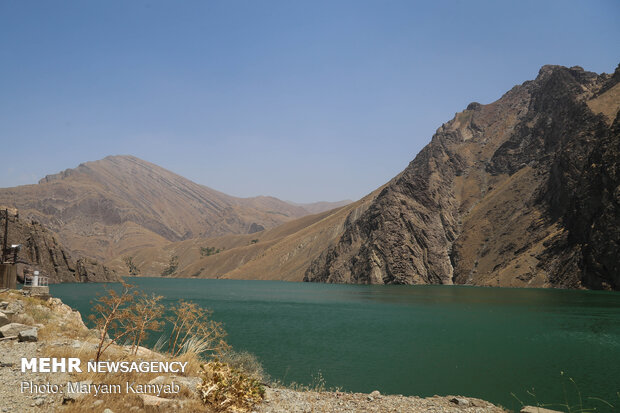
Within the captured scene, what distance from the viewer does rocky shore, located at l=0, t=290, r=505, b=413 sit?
7113 mm

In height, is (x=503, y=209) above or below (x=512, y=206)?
below

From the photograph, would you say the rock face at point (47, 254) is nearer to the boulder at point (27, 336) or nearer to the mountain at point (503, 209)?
the mountain at point (503, 209)

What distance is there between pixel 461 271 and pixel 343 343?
93742 millimetres

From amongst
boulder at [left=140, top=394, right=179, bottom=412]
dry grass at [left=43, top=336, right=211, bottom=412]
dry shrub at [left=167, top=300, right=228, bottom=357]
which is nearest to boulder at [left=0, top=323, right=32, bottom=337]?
dry grass at [left=43, top=336, right=211, bottom=412]

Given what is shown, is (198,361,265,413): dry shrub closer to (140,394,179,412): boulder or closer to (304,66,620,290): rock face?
(140,394,179,412): boulder

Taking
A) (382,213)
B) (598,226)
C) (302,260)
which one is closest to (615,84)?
(598,226)

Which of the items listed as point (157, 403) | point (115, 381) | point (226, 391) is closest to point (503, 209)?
point (226, 391)

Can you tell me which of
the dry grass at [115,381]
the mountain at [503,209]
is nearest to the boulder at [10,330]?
the dry grass at [115,381]

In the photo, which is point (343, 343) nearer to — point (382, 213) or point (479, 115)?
point (382, 213)

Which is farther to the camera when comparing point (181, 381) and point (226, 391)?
point (181, 381)

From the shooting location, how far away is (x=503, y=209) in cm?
11425

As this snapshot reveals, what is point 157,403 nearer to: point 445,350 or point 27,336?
point 27,336

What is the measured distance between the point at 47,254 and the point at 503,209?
119326 millimetres

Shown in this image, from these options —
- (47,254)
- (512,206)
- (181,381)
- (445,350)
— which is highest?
(512,206)
